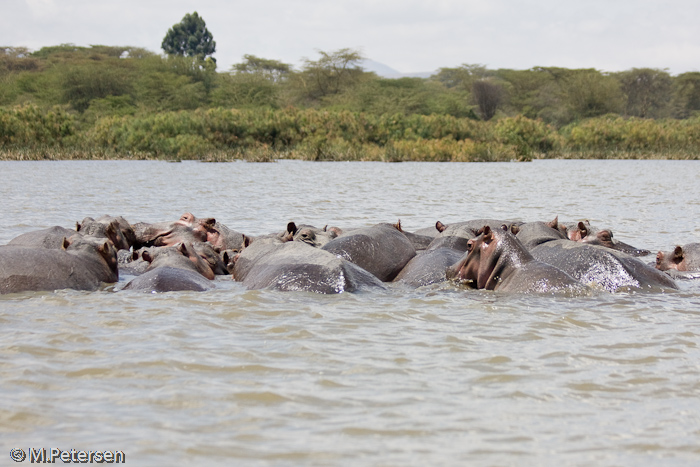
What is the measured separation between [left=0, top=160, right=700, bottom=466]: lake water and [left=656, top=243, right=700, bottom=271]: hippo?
1.83 feet

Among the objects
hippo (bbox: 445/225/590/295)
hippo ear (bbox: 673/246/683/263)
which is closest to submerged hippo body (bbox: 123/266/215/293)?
hippo (bbox: 445/225/590/295)

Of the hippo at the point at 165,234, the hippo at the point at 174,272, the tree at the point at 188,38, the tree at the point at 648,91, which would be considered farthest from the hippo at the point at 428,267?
the tree at the point at 188,38

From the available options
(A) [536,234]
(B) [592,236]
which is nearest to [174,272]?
(A) [536,234]

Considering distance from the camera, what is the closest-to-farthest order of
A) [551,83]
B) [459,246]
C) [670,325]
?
[670,325] < [459,246] < [551,83]

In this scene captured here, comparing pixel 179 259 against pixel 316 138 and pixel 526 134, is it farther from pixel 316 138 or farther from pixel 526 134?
pixel 526 134

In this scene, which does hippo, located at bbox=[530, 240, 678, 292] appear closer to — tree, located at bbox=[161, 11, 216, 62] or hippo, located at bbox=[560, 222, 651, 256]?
hippo, located at bbox=[560, 222, 651, 256]

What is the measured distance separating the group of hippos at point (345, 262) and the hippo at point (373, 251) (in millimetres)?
10

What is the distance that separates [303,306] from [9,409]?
2.42 meters

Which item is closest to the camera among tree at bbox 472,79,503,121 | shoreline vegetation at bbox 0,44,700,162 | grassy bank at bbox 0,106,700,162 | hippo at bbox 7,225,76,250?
hippo at bbox 7,225,76,250

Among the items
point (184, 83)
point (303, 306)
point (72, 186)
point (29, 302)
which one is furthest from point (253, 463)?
point (184, 83)

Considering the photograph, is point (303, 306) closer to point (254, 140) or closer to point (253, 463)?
point (253, 463)

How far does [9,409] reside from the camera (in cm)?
343

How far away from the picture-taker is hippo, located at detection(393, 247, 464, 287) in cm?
657

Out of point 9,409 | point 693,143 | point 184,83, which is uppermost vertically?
point 184,83
